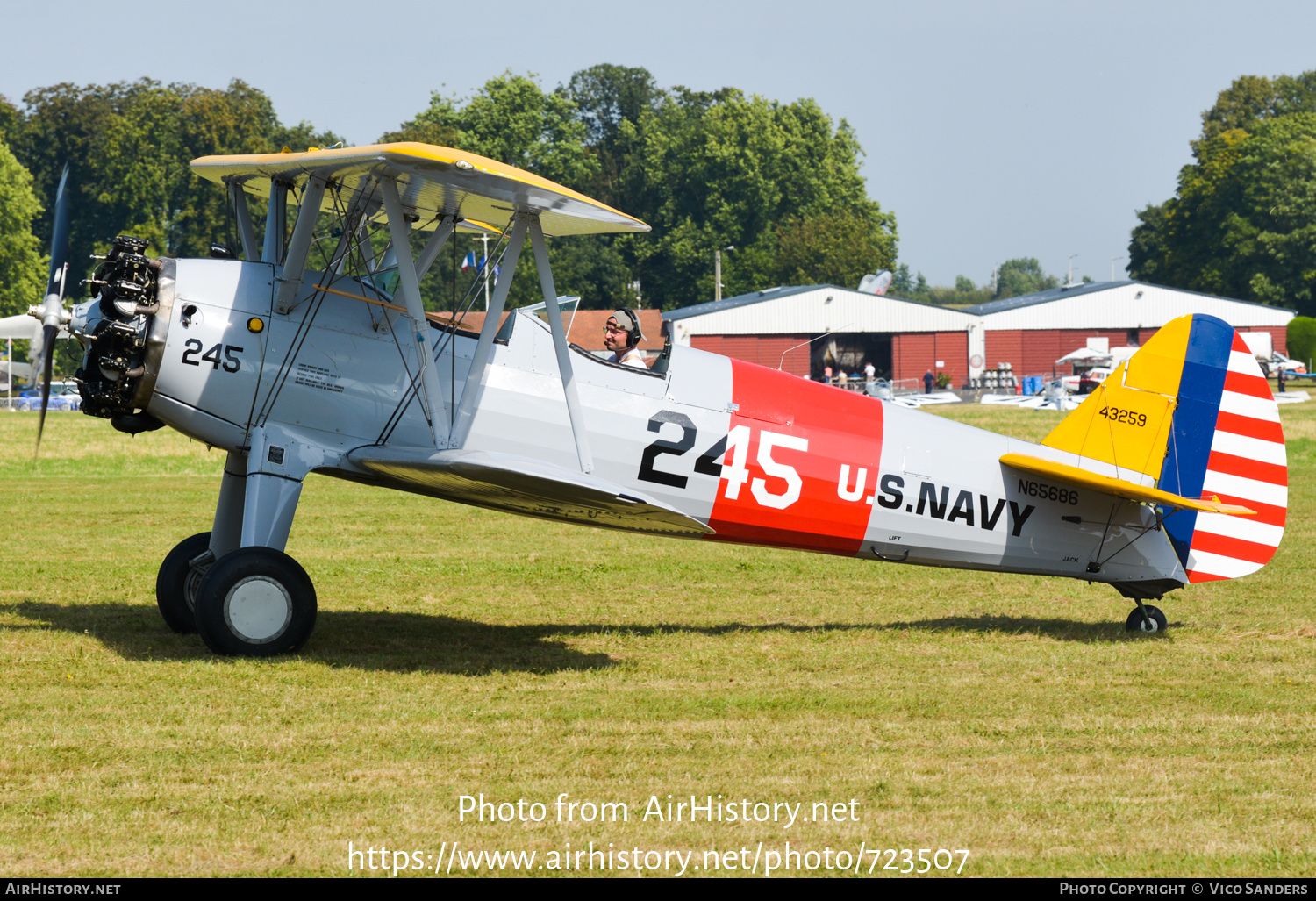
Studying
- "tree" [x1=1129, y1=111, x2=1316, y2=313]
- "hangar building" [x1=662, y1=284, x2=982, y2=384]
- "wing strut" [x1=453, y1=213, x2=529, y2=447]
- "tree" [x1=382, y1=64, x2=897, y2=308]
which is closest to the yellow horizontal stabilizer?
"wing strut" [x1=453, y1=213, x2=529, y2=447]

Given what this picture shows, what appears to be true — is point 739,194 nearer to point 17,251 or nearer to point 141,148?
point 141,148

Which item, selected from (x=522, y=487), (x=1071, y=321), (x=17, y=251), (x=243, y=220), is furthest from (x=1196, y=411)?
(x=1071, y=321)

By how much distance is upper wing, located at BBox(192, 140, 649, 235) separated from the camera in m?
6.57

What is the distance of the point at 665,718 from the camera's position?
6.29 meters

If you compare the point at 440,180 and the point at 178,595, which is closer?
the point at 440,180

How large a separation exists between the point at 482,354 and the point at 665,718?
263 cm

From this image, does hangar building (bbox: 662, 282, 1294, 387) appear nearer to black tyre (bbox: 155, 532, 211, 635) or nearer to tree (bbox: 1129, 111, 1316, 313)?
tree (bbox: 1129, 111, 1316, 313)

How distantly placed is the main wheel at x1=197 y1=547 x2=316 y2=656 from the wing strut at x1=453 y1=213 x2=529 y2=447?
1283 millimetres

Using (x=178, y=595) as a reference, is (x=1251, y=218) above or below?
above

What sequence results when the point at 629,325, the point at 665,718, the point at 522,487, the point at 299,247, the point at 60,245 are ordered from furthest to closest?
the point at 629,325 < the point at 60,245 < the point at 299,247 < the point at 522,487 < the point at 665,718

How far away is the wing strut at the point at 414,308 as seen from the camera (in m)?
7.16

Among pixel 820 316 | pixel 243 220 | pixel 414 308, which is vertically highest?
pixel 820 316

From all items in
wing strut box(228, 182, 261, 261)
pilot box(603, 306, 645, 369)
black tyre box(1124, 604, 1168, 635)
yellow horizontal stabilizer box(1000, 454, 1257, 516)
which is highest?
wing strut box(228, 182, 261, 261)

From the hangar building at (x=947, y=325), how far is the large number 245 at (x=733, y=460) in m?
53.1
